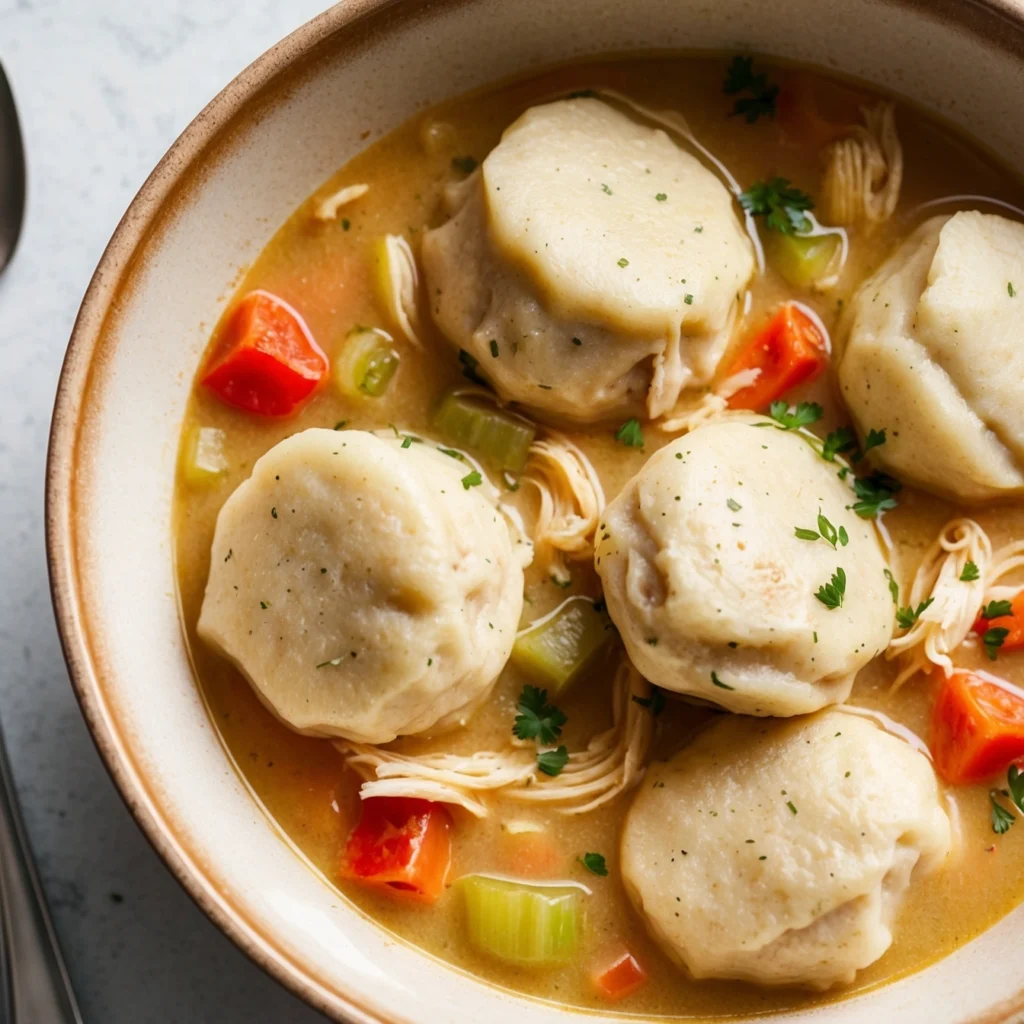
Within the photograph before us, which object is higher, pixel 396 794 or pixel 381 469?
pixel 381 469

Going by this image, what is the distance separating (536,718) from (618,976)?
0.86 m

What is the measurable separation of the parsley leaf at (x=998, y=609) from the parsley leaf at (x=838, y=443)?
2.23ft

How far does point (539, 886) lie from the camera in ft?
13.3

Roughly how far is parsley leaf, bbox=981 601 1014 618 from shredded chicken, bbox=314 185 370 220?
250 centimetres

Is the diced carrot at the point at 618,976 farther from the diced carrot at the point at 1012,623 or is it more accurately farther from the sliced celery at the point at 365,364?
the sliced celery at the point at 365,364

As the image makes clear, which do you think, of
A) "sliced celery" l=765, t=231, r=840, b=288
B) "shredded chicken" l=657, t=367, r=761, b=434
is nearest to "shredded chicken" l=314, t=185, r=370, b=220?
"shredded chicken" l=657, t=367, r=761, b=434

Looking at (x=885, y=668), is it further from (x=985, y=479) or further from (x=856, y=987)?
(x=856, y=987)

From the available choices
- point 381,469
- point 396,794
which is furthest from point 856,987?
point 381,469

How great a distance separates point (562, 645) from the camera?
4.10m

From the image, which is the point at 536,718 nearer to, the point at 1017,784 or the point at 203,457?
the point at 203,457

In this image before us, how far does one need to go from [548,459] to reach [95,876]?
84.6 inches

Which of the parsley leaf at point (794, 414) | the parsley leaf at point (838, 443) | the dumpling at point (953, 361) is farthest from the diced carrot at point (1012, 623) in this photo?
the parsley leaf at point (794, 414)

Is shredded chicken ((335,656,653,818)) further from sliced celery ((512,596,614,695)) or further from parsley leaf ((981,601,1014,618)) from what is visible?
parsley leaf ((981,601,1014,618))

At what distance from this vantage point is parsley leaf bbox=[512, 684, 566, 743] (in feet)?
13.4
